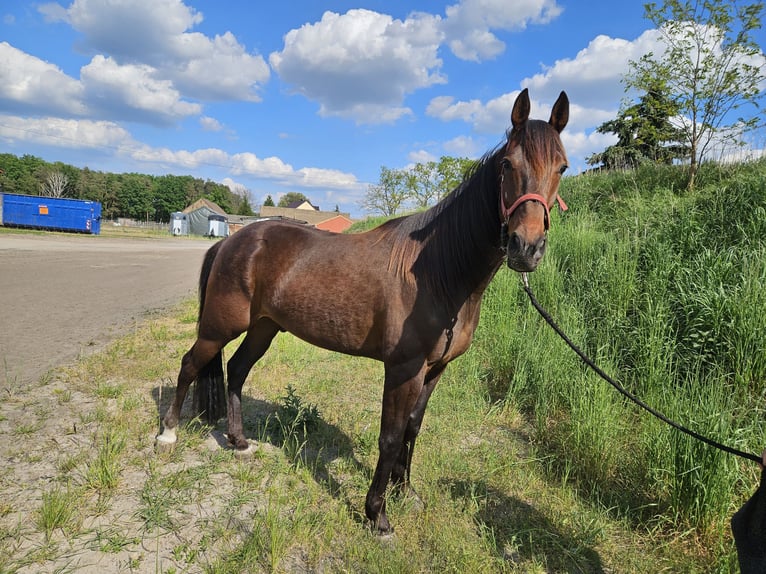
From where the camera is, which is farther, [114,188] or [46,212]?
[114,188]

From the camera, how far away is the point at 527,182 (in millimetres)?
1986

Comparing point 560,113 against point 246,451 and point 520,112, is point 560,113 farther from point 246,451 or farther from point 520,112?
point 246,451

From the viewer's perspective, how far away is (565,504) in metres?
2.79

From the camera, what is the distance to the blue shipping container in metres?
32.1

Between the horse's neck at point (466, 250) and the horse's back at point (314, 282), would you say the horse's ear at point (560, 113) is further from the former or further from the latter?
the horse's back at point (314, 282)

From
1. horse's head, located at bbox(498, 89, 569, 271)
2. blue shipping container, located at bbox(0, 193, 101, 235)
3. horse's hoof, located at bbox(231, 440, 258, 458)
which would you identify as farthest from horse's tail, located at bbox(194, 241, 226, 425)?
blue shipping container, located at bbox(0, 193, 101, 235)

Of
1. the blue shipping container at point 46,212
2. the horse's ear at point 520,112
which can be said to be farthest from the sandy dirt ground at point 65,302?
the blue shipping container at point 46,212

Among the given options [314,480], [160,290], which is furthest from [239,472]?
[160,290]

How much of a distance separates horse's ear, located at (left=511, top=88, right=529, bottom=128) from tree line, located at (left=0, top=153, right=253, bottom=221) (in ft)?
259

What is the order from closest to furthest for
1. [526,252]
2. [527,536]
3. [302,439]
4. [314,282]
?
[526,252] → [527,536] → [314,282] → [302,439]

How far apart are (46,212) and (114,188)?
51071 millimetres

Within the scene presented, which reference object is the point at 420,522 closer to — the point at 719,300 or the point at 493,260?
the point at 493,260

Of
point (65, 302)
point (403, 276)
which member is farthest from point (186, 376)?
point (65, 302)

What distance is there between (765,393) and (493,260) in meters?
2.56
